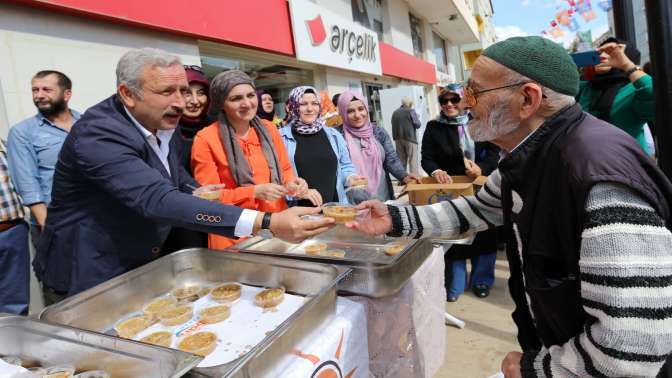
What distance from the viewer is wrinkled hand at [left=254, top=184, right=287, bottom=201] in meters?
2.21

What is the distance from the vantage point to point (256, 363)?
959 mm

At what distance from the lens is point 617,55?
8.11 ft

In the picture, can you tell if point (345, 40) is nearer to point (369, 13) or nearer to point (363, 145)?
point (369, 13)

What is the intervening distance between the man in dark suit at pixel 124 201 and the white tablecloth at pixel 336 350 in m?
0.36

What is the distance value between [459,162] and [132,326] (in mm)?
3381

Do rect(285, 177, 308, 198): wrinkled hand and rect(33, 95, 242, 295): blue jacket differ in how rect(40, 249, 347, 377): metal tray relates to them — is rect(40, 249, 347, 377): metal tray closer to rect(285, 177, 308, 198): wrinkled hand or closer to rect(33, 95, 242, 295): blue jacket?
rect(33, 95, 242, 295): blue jacket

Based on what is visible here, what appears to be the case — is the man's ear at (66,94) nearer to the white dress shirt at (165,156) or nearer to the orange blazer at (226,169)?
the orange blazer at (226,169)

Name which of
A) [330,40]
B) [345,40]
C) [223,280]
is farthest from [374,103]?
[223,280]

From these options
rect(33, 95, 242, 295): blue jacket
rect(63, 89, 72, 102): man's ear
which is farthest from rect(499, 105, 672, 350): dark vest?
rect(63, 89, 72, 102): man's ear

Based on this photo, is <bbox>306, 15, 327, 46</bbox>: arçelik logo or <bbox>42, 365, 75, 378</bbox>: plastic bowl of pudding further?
<bbox>306, 15, 327, 46</bbox>: arçelik logo

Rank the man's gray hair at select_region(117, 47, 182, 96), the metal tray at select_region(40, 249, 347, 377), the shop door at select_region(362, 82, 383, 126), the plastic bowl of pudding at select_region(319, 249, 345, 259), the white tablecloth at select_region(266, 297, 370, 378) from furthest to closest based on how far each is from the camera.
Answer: the shop door at select_region(362, 82, 383, 126) → the plastic bowl of pudding at select_region(319, 249, 345, 259) → the man's gray hair at select_region(117, 47, 182, 96) → the white tablecloth at select_region(266, 297, 370, 378) → the metal tray at select_region(40, 249, 347, 377)

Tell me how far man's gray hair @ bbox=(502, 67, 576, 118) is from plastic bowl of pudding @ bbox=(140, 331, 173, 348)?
134cm

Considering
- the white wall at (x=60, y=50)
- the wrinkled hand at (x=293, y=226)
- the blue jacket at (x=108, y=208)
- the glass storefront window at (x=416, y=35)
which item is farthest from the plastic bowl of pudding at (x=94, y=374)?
the glass storefront window at (x=416, y=35)

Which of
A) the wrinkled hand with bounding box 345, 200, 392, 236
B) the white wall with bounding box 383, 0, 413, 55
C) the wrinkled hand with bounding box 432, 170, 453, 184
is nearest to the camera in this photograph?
the wrinkled hand with bounding box 345, 200, 392, 236
